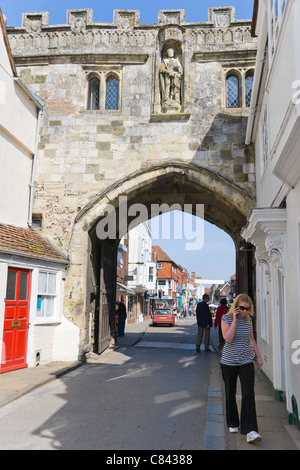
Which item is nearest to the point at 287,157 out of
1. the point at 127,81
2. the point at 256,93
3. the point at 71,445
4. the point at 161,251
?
the point at 71,445

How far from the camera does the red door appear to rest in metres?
7.94

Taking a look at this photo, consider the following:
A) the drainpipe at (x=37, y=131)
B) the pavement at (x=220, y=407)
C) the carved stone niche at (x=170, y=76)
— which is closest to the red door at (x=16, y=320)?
the pavement at (x=220, y=407)

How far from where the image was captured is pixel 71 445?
420cm

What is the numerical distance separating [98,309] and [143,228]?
92.9ft

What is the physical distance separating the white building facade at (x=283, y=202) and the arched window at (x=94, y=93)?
4.96 metres

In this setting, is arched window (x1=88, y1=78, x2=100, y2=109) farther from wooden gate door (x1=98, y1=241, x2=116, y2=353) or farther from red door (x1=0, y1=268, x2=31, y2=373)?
red door (x1=0, y1=268, x2=31, y2=373)

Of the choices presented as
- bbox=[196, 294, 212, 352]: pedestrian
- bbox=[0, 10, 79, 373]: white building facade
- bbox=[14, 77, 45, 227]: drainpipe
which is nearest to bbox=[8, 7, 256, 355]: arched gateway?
bbox=[14, 77, 45, 227]: drainpipe

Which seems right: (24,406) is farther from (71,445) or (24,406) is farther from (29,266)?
(29,266)

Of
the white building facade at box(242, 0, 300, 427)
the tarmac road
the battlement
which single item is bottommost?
the tarmac road

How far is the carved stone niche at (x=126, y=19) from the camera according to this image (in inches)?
440

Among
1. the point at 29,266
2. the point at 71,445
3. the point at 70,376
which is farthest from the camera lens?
the point at 29,266

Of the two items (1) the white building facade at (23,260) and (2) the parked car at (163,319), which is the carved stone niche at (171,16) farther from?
(2) the parked car at (163,319)

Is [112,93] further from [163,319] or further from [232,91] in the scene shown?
[163,319]

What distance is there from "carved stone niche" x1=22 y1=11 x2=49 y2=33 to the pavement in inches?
356
